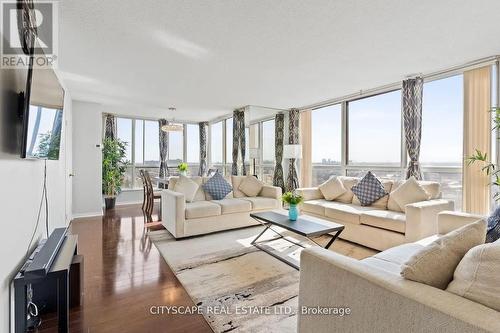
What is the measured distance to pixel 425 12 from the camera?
7.03 ft

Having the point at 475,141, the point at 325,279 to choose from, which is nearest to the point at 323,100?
the point at 475,141

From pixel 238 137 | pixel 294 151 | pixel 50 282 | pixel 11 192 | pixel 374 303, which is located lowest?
pixel 50 282

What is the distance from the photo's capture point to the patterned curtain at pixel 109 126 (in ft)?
22.2

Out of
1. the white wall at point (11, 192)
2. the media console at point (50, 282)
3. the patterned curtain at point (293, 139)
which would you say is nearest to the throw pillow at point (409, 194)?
the patterned curtain at point (293, 139)

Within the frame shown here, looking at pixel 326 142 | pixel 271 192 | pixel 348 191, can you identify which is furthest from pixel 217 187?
pixel 326 142

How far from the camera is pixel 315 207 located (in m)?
4.00

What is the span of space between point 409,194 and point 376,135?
1697 millimetres

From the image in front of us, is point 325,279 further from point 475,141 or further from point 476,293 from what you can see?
point 475,141

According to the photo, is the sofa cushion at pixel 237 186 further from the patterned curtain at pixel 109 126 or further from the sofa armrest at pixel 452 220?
the patterned curtain at pixel 109 126

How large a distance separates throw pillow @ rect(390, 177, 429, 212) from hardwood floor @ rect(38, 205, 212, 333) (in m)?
2.99

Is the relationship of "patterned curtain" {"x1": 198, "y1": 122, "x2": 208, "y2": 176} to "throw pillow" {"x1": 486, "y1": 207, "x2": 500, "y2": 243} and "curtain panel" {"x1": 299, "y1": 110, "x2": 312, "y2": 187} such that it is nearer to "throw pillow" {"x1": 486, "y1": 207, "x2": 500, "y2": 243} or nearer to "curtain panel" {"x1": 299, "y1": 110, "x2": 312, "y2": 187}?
"curtain panel" {"x1": 299, "y1": 110, "x2": 312, "y2": 187}

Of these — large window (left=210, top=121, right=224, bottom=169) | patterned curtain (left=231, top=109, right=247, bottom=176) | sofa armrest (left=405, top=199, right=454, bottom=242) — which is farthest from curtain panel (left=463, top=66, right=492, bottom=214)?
large window (left=210, top=121, right=224, bottom=169)

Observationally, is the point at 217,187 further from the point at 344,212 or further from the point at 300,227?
the point at 344,212

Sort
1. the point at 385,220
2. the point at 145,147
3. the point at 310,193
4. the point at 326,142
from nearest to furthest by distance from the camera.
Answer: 1. the point at 385,220
2. the point at 310,193
3. the point at 326,142
4. the point at 145,147
